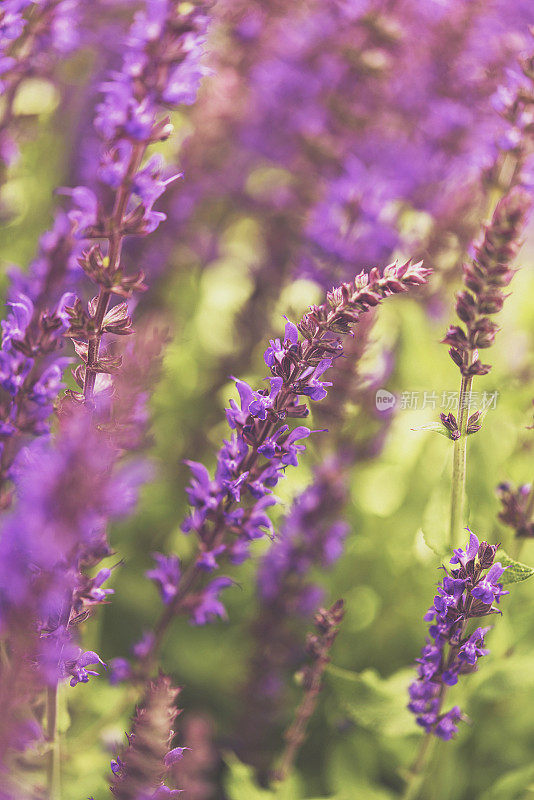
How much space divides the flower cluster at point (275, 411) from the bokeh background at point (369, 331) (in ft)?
1.20

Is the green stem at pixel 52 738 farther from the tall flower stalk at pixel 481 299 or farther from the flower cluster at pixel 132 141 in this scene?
the tall flower stalk at pixel 481 299

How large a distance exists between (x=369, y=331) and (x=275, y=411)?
55 centimetres

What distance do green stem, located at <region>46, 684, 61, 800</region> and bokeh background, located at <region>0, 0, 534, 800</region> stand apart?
0.13 m

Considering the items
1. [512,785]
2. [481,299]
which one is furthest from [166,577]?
[512,785]

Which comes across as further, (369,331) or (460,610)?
(369,331)

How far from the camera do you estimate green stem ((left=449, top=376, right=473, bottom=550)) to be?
818 mm

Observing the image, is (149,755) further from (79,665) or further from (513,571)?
(513,571)

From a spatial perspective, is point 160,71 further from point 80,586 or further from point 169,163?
point 169,163

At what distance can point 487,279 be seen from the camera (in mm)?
756

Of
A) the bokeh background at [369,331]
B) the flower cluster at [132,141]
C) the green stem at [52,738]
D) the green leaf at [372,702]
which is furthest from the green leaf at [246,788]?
the flower cluster at [132,141]

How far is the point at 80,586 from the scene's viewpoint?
2.39 feet

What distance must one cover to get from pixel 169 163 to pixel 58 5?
55 centimetres

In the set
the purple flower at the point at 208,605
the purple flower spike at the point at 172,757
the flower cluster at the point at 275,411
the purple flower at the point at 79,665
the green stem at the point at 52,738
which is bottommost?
the green stem at the point at 52,738

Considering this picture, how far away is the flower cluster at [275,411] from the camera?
0.69 meters
